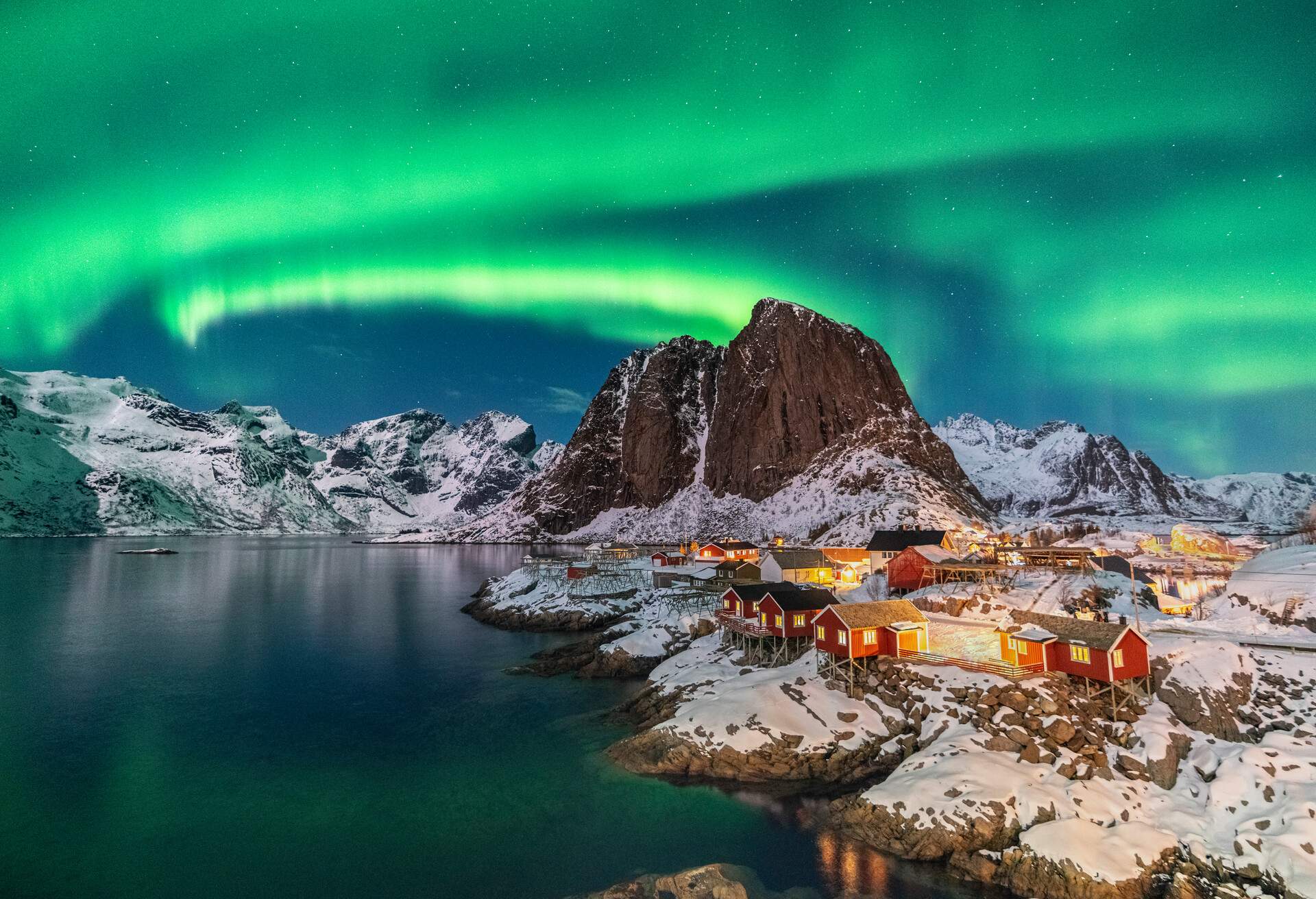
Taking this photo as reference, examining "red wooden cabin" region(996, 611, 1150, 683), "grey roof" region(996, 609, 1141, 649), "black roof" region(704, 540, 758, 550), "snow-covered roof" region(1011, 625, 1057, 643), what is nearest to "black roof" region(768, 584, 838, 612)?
"grey roof" region(996, 609, 1141, 649)

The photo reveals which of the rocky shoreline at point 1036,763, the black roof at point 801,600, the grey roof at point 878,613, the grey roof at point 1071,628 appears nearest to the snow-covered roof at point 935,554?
the black roof at point 801,600

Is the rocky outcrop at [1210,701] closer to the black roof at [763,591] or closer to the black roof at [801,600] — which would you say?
the black roof at [801,600]

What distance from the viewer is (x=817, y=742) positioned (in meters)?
34.8

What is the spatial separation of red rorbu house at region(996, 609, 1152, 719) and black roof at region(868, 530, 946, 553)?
3585 cm

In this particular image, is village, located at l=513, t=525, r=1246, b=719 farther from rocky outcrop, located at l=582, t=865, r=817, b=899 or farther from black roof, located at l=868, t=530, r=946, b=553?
rocky outcrop, located at l=582, t=865, r=817, b=899

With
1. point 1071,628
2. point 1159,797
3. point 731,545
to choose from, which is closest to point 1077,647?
point 1071,628

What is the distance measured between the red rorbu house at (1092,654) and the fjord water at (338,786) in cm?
1607

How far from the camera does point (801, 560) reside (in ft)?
240

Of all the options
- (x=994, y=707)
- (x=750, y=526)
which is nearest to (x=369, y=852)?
(x=994, y=707)

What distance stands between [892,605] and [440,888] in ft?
102

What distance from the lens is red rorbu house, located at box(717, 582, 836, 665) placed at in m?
48.0

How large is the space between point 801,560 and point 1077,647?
1569 inches

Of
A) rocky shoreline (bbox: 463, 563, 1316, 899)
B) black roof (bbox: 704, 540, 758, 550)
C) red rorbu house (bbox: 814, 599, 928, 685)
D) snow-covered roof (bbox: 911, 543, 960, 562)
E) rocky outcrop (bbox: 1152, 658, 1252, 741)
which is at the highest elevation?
snow-covered roof (bbox: 911, 543, 960, 562)

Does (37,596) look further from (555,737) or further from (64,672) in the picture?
(555,737)
